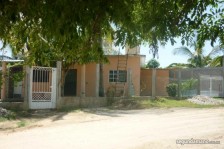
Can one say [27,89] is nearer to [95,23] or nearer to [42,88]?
[42,88]

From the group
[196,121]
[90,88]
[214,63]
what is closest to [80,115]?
[196,121]

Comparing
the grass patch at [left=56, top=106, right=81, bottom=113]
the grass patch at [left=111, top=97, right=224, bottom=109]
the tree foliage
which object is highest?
the tree foliage

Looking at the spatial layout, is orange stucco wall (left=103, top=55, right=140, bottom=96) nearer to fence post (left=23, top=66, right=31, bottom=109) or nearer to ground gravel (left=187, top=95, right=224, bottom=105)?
ground gravel (left=187, top=95, right=224, bottom=105)

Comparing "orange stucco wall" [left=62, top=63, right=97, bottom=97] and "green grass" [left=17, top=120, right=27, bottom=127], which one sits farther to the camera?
"orange stucco wall" [left=62, top=63, right=97, bottom=97]

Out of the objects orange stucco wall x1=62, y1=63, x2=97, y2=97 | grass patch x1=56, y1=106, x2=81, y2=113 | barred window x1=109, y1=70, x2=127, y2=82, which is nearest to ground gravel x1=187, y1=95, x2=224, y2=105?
barred window x1=109, y1=70, x2=127, y2=82

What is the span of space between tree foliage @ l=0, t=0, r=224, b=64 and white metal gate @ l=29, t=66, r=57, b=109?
12712 mm

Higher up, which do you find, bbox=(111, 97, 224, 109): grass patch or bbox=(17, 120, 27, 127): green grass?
bbox=(111, 97, 224, 109): grass patch

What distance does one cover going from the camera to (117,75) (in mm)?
28125

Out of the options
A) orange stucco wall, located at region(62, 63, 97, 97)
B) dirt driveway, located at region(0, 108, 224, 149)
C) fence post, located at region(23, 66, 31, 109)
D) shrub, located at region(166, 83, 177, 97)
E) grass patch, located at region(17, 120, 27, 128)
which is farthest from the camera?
orange stucco wall, located at region(62, 63, 97, 97)

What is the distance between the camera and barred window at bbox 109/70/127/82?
28109 millimetres

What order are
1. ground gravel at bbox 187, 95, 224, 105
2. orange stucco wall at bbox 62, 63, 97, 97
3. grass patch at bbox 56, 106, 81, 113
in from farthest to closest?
orange stucco wall at bbox 62, 63, 97, 97 → ground gravel at bbox 187, 95, 224, 105 → grass patch at bbox 56, 106, 81, 113

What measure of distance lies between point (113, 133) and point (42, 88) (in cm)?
772

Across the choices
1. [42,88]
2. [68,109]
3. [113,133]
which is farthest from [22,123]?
[68,109]

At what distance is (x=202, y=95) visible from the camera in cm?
2594
